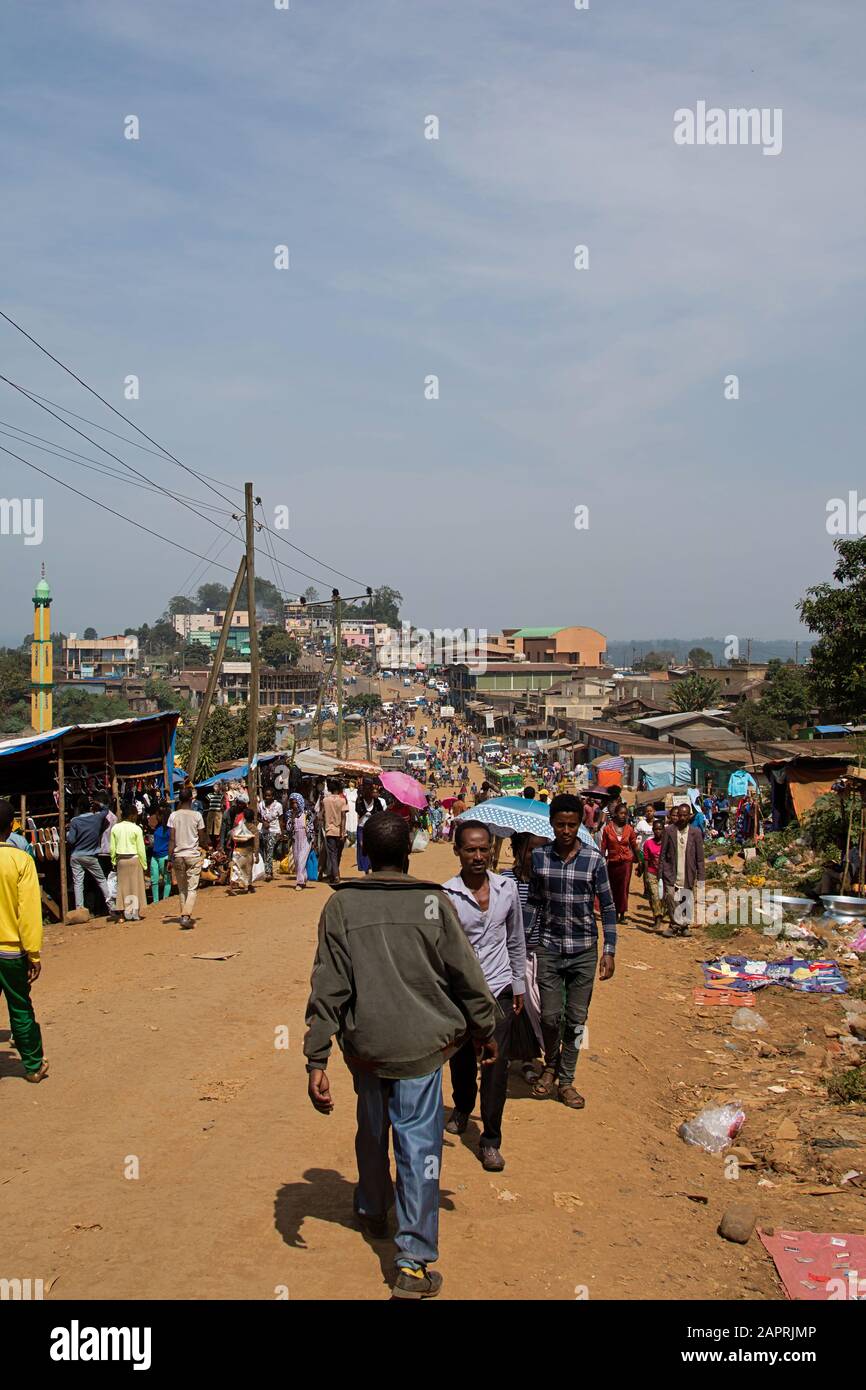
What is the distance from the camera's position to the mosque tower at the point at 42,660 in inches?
1737

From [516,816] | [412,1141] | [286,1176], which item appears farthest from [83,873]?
[412,1141]

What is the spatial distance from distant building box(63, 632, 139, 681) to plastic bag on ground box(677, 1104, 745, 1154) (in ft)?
406

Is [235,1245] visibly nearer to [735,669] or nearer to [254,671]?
[254,671]

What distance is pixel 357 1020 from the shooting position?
3760 millimetres

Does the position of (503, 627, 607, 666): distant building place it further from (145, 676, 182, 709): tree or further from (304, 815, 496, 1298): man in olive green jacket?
(304, 815, 496, 1298): man in olive green jacket

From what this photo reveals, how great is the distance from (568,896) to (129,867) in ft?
27.5

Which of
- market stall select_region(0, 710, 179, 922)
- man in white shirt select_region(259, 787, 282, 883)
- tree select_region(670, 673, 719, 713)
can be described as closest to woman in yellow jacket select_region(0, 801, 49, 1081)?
market stall select_region(0, 710, 179, 922)

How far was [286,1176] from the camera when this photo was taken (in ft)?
16.1

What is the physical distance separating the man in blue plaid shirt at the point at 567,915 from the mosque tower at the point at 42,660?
4035 centimetres

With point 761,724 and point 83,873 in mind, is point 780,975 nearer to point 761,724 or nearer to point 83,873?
point 83,873

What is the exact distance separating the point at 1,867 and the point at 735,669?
79.9 metres

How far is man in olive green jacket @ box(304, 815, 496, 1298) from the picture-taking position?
369 cm
